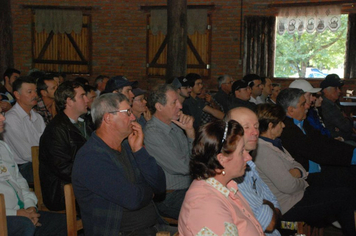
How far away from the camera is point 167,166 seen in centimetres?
355

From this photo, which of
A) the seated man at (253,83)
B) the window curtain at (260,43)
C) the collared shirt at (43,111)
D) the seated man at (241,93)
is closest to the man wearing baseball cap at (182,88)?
the seated man at (241,93)

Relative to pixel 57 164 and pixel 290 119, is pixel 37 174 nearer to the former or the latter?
pixel 57 164

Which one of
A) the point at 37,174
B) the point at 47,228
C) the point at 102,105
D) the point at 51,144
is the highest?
the point at 102,105

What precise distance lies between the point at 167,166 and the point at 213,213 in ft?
5.32

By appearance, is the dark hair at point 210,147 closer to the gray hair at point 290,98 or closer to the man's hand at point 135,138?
the man's hand at point 135,138

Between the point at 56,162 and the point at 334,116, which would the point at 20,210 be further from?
the point at 334,116

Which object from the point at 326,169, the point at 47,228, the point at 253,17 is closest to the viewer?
the point at 47,228

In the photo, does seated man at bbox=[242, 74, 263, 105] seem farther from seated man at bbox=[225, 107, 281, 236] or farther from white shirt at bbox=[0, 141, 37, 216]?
white shirt at bbox=[0, 141, 37, 216]

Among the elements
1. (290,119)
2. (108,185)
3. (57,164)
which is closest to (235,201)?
(108,185)

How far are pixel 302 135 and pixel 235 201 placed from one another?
2.05m

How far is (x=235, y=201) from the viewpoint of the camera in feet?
7.41

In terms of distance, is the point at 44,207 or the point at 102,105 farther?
the point at 44,207

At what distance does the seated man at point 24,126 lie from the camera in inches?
165

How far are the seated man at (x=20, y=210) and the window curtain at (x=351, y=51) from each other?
8.70 metres
